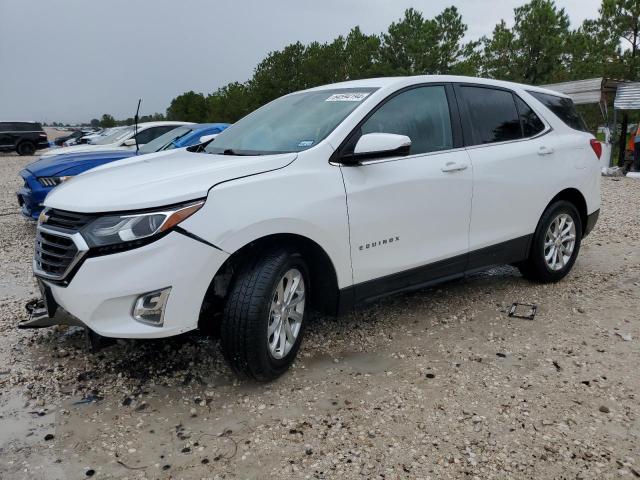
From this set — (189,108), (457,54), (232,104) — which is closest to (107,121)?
(189,108)

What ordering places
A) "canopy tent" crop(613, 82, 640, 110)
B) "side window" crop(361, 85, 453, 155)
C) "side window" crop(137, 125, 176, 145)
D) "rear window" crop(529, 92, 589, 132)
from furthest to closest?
"canopy tent" crop(613, 82, 640, 110) → "side window" crop(137, 125, 176, 145) → "rear window" crop(529, 92, 589, 132) → "side window" crop(361, 85, 453, 155)

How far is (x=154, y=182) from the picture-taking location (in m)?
2.73

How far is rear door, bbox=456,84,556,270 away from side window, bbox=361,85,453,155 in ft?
0.66

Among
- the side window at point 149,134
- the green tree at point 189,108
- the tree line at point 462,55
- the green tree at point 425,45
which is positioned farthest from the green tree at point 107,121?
the side window at point 149,134

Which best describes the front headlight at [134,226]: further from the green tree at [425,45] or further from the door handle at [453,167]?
the green tree at [425,45]

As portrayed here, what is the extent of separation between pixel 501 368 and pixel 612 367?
0.66 meters

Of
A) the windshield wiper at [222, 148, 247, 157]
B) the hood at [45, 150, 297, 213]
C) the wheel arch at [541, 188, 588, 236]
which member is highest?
the windshield wiper at [222, 148, 247, 157]

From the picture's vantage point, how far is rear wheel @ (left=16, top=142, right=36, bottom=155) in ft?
87.9

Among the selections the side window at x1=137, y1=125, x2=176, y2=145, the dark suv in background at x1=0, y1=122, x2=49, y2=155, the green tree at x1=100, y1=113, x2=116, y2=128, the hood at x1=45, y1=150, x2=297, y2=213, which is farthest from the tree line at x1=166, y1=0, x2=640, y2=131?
the green tree at x1=100, y1=113, x2=116, y2=128

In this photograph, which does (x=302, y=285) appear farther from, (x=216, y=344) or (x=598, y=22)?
(x=598, y=22)

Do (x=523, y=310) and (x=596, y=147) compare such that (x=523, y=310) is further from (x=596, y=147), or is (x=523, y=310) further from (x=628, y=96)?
(x=628, y=96)

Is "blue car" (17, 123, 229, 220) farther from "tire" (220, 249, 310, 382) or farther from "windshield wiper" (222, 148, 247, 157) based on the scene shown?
"tire" (220, 249, 310, 382)

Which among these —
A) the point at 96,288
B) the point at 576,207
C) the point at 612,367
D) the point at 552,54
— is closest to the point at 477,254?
the point at 612,367

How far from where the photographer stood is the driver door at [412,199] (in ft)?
10.6
